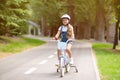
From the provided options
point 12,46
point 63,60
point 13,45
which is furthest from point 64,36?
point 13,45

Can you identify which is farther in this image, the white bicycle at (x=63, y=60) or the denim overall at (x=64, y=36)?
the denim overall at (x=64, y=36)

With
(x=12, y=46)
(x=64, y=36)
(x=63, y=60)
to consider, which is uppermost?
(x=64, y=36)

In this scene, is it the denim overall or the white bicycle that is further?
the denim overall

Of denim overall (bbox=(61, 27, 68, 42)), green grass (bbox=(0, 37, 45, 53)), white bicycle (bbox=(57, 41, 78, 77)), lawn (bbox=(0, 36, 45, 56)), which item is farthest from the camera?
green grass (bbox=(0, 37, 45, 53))

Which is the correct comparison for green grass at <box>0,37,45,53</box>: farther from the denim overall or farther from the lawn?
the denim overall

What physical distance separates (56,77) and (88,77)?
1.09m

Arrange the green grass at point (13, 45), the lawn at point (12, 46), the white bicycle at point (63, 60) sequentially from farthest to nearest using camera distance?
1. the green grass at point (13, 45)
2. the lawn at point (12, 46)
3. the white bicycle at point (63, 60)

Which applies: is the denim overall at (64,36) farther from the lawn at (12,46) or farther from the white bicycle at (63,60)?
the lawn at (12,46)

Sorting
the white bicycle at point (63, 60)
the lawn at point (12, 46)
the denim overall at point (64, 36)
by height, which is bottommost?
the lawn at point (12, 46)

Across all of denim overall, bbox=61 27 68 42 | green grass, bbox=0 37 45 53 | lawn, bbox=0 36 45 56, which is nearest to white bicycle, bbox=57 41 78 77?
denim overall, bbox=61 27 68 42

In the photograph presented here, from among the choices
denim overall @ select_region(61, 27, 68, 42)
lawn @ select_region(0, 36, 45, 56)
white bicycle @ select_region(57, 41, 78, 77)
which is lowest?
lawn @ select_region(0, 36, 45, 56)


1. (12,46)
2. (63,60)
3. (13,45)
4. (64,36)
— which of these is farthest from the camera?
(13,45)

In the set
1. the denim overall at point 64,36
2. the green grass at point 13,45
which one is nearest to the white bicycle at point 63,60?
the denim overall at point 64,36

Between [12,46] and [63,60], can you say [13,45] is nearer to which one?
[12,46]
